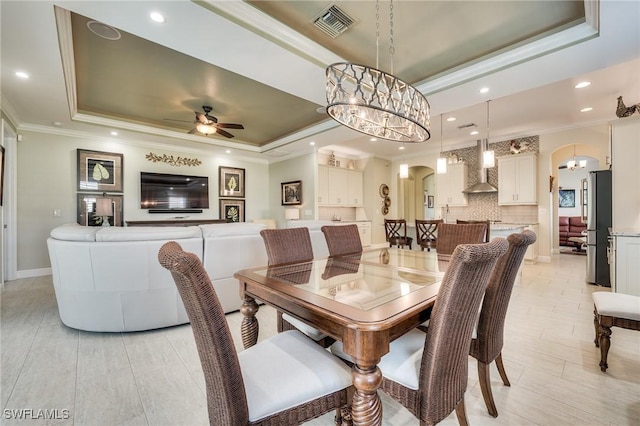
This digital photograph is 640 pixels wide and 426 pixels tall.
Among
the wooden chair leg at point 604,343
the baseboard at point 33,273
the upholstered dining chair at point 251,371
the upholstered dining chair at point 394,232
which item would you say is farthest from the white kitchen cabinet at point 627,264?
the baseboard at point 33,273

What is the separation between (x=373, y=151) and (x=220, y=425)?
7.29 meters

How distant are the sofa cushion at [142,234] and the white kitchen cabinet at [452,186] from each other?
20.0 ft

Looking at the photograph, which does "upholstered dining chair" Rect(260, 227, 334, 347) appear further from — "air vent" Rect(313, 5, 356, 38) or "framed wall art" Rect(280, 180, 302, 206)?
"framed wall art" Rect(280, 180, 302, 206)

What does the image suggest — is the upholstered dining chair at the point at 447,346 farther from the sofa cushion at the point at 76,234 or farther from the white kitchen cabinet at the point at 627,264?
the white kitchen cabinet at the point at 627,264

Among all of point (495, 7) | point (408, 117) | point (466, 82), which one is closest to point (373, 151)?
point (466, 82)

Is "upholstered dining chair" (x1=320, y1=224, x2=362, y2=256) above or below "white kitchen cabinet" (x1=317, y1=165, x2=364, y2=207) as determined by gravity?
below

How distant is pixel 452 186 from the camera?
671 centimetres

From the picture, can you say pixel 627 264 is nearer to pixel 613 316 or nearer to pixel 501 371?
pixel 613 316

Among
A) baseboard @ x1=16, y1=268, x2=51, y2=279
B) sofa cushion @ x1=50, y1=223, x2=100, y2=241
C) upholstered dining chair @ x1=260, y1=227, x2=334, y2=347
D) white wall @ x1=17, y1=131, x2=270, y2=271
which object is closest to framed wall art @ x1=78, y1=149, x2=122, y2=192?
white wall @ x1=17, y1=131, x2=270, y2=271

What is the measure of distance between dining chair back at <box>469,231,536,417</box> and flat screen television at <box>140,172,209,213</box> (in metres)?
6.21

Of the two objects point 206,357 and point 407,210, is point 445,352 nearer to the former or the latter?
point 206,357

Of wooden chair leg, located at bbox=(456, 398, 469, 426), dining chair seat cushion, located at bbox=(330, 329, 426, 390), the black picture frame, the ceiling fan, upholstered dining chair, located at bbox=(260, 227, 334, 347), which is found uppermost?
the ceiling fan

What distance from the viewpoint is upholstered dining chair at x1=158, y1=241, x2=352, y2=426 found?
79 cm

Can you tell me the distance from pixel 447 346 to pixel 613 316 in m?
1.68
